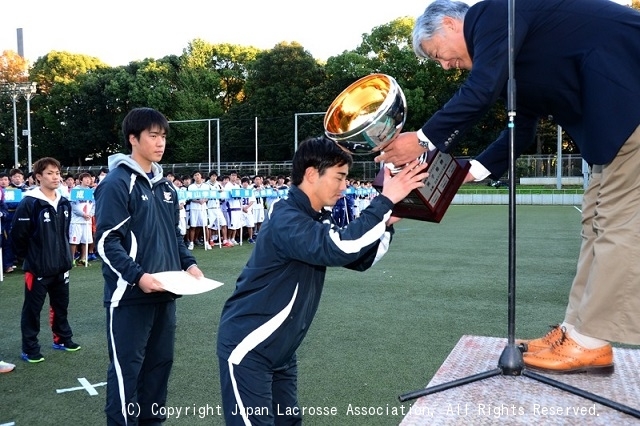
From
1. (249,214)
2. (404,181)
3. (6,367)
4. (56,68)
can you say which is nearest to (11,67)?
(56,68)

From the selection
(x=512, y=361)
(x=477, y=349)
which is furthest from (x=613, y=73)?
(x=477, y=349)

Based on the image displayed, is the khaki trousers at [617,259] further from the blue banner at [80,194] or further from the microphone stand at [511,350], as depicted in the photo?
the blue banner at [80,194]

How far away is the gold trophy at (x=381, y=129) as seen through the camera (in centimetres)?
279

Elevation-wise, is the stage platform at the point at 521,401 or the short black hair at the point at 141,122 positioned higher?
the short black hair at the point at 141,122

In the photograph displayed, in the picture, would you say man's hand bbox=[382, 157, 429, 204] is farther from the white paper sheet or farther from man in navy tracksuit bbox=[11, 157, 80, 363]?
man in navy tracksuit bbox=[11, 157, 80, 363]

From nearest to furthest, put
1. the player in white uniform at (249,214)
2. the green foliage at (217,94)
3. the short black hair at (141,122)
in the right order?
the short black hair at (141,122)
the player in white uniform at (249,214)
the green foliage at (217,94)

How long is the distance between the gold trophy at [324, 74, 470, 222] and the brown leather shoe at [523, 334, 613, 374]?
3.33ft

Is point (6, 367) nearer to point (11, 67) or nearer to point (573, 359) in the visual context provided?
point (573, 359)

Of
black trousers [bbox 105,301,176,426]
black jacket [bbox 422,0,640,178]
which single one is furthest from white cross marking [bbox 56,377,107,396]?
black jacket [bbox 422,0,640,178]

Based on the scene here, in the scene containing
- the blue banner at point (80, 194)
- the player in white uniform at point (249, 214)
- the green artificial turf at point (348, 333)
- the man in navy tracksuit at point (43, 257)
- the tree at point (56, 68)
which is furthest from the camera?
the tree at point (56, 68)

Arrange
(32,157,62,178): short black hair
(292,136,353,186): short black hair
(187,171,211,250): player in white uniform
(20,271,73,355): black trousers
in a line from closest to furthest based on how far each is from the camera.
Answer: (292,136,353,186): short black hair
(20,271,73,355): black trousers
(32,157,62,178): short black hair
(187,171,211,250): player in white uniform

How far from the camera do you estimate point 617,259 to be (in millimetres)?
2902

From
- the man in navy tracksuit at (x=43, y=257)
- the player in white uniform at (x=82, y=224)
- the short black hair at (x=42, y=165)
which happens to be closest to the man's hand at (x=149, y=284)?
the man in navy tracksuit at (x=43, y=257)

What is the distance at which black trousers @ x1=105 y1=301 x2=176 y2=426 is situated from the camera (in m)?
3.63
